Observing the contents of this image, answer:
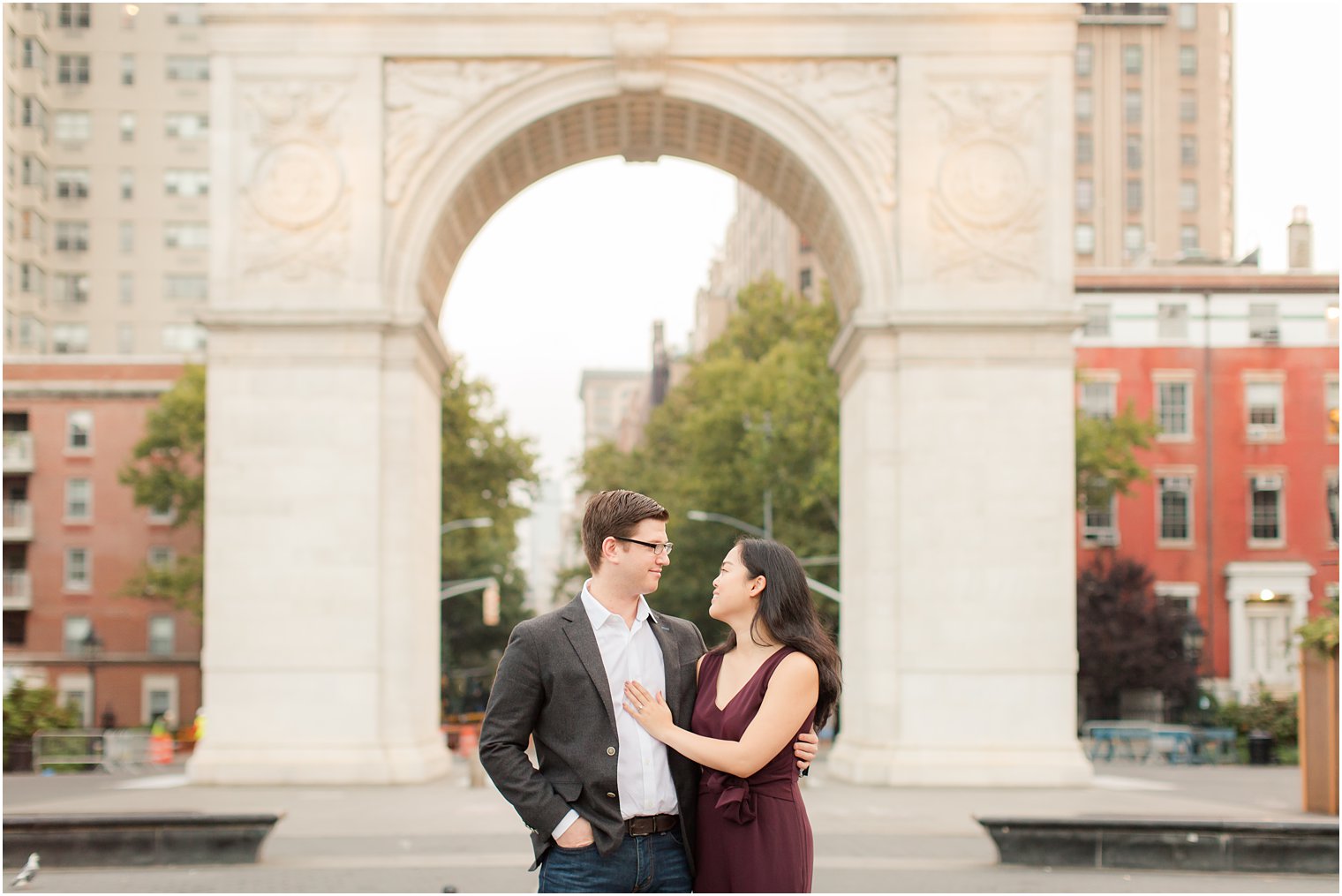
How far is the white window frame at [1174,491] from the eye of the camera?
51.2 metres

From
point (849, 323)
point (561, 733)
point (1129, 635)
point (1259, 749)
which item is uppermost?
point (849, 323)

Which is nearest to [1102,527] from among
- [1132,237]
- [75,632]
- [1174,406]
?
[1174,406]

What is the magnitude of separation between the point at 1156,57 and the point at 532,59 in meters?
69.7

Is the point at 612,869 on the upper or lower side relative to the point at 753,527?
lower

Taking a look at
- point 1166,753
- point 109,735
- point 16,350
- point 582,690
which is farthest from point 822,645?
point 16,350

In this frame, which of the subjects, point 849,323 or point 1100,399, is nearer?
point 849,323

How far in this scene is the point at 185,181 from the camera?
7525cm

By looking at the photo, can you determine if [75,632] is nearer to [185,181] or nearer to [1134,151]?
[185,181]

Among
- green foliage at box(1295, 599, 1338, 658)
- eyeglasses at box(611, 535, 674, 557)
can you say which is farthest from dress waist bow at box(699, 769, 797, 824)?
green foliage at box(1295, 599, 1338, 658)

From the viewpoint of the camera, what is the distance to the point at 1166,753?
40.9 m

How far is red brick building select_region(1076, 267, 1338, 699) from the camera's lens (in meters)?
50.6

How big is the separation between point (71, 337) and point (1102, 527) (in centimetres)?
4882

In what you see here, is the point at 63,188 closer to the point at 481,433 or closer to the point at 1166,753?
the point at 481,433

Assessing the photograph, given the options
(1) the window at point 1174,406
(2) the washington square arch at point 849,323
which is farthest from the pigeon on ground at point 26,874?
(1) the window at point 1174,406
